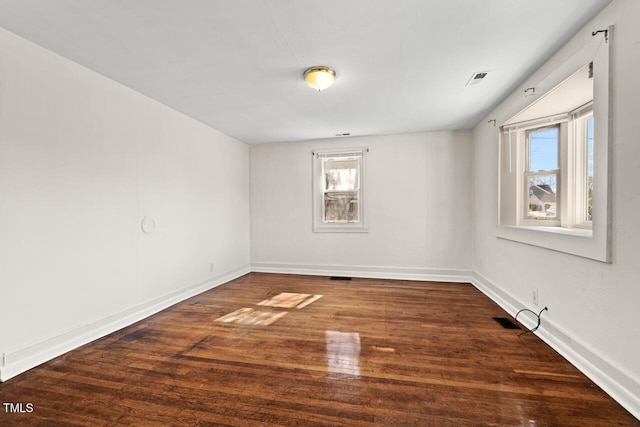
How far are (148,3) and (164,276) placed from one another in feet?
9.01

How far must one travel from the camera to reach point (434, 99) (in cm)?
316

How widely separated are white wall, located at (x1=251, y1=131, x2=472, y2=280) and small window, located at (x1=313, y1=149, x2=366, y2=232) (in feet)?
0.45

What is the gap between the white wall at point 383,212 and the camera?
177 inches

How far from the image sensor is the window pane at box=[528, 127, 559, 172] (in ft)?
9.34

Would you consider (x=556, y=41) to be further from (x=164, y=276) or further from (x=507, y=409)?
(x=164, y=276)

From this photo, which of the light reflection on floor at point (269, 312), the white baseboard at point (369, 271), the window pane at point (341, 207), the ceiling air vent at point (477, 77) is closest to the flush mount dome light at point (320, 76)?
the ceiling air vent at point (477, 77)

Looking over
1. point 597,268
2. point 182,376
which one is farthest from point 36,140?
point 597,268

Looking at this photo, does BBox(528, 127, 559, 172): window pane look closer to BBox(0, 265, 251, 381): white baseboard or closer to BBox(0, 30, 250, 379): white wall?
BBox(0, 30, 250, 379): white wall

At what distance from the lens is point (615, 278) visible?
1709 millimetres

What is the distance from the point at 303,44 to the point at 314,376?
2.43 metres

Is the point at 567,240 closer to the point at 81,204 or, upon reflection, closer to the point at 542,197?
the point at 542,197

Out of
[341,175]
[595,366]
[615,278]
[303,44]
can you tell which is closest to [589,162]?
[615,278]

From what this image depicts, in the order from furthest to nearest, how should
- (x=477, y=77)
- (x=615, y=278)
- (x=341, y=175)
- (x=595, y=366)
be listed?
1. (x=341, y=175)
2. (x=477, y=77)
3. (x=595, y=366)
4. (x=615, y=278)

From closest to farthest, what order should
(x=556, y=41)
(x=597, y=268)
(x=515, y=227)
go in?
1. (x=597, y=268)
2. (x=556, y=41)
3. (x=515, y=227)
